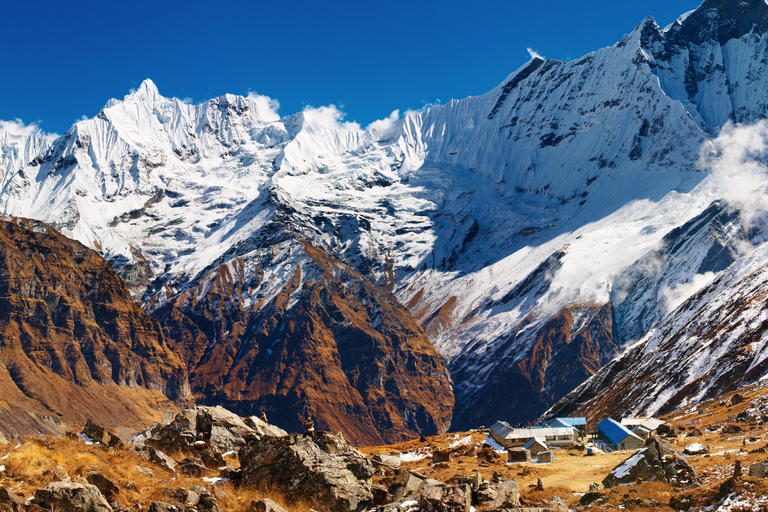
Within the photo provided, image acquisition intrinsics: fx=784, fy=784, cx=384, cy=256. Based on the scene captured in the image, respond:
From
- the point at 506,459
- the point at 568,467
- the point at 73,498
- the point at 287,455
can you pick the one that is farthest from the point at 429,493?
the point at 506,459

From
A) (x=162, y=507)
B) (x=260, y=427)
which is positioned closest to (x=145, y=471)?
(x=162, y=507)

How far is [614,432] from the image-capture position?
85.4 meters

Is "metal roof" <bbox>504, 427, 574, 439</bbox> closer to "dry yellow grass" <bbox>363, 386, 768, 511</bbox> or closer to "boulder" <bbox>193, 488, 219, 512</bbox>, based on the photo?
"dry yellow grass" <bbox>363, 386, 768, 511</bbox>

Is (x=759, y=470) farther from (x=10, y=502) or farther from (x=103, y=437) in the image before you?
(x=10, y=502)

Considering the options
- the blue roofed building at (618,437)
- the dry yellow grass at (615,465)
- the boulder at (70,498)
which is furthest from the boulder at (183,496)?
the blue roofed building at (618,437)

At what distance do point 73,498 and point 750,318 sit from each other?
139m

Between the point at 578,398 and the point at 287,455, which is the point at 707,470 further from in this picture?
the point at 578,398

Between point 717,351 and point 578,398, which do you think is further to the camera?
point 578,398

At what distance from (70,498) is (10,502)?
5.82 ft

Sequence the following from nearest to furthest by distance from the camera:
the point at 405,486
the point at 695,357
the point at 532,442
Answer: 1. the point at 405,486
2. the point at 532,442
3. the point at 695,357

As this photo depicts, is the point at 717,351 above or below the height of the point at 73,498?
below

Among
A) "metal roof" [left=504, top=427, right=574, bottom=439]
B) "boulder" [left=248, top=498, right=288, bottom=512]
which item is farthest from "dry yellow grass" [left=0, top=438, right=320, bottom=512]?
"metal roof" [left=504, top=427, right=574, bottom=439]

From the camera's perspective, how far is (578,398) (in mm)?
180125

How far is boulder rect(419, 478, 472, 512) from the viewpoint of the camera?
31.4 metres
